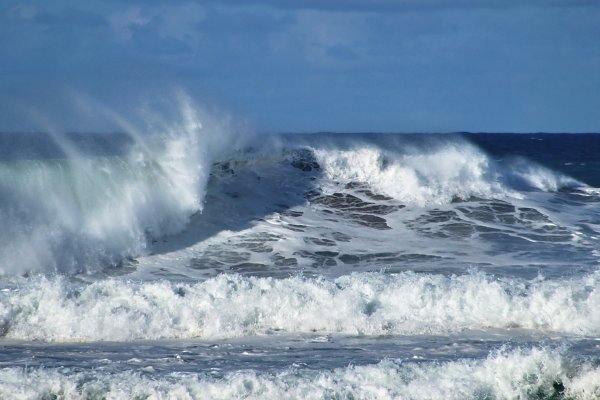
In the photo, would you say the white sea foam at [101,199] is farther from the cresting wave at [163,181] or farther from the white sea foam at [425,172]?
the white sea foam at [425,172]

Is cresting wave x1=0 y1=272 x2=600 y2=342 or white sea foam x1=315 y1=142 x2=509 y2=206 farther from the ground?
white sea foam x1=315 y1=142 x2=509 y2=206

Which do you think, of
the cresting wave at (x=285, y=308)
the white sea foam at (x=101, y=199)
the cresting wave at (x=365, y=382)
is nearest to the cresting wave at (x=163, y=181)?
the white sea foam at (x=101, y=199)

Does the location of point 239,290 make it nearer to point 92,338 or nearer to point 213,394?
point 92,338

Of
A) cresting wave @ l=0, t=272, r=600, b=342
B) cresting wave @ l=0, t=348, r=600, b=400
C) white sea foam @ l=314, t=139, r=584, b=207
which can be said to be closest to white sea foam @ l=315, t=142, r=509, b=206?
white sea foam @ l=314, t=139, r=584, b=207

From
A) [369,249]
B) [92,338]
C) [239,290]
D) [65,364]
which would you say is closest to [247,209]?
[369,249]

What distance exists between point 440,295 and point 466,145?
13.8m

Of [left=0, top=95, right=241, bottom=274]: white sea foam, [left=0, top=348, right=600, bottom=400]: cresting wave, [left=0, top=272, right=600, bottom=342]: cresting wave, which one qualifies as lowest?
[left=0, top=348, right=600, bottom=400]: cresting wave

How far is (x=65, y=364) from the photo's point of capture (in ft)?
26.2

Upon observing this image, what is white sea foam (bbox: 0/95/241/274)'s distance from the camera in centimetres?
1311

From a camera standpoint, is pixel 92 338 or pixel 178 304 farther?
pixel 178 304

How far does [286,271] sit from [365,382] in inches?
240

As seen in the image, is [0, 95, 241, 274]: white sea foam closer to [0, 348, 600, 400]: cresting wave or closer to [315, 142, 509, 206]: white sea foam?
[315, 142, 509, 206]: white sea foam

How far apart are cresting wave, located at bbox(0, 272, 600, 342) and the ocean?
0.9 inches

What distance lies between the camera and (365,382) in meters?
7.22
